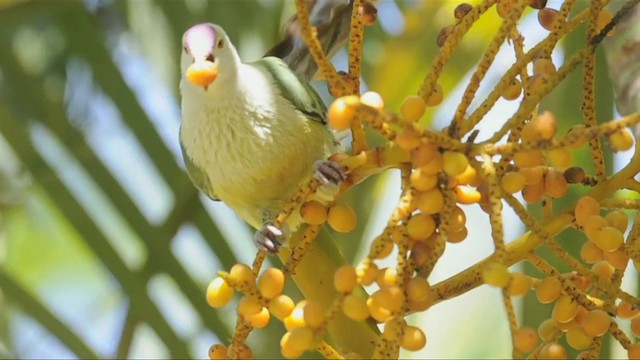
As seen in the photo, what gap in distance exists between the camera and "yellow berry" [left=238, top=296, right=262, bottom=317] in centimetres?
62

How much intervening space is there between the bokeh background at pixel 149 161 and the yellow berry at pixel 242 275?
0.48 metres

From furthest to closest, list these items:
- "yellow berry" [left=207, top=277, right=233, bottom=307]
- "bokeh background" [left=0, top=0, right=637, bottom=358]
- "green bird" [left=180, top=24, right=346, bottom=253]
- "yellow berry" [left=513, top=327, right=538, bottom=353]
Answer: "bokeh background" [left=0, top=0, right=637, bottom=358]
"green bird" [left=180, top=24, right=346, bottom=253]
"yellow berry" [left=207, top=277, right=233, bottom=307]
"yellow berry" [left=513, top=327, right=538, bottom=353]

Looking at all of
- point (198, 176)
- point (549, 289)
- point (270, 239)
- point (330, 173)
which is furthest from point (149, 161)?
point (549, 289)

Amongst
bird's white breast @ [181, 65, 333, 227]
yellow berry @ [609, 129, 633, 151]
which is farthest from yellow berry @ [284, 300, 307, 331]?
bird's white breast @ [181, 65, 333, 227]

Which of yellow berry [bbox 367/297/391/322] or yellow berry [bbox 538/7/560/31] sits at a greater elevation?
yellow berry [bbox 538/7/560/31]

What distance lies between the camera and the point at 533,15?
57.1 inches

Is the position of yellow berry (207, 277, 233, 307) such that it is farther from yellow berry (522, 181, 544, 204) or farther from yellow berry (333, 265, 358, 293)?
yellow berry (522, 181, 544, 204)

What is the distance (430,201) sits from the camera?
22.7 inches

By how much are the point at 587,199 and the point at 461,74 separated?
736 mm

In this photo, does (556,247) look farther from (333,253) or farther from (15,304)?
(15,304)

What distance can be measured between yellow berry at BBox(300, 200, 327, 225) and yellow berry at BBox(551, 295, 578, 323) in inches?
7.3

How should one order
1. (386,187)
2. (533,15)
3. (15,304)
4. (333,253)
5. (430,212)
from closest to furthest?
1. (430,212)
2. (333,253)
3. (15,304)
4. (386,187)
5. (533,15)

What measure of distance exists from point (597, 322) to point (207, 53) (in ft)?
1.57

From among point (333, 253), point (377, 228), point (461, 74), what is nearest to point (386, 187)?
point (377, 228)
